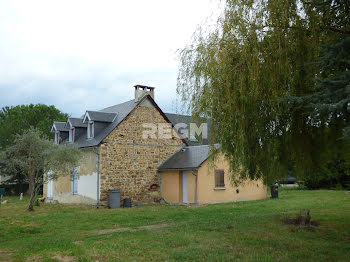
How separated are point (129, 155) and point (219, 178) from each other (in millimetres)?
5354

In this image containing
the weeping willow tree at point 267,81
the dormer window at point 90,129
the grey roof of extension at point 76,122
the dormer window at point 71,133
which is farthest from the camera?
the dormer window at point 71,133

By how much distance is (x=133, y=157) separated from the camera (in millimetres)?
20109

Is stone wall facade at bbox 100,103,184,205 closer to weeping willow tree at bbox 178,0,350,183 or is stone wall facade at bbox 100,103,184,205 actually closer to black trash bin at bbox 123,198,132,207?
black trash bin at bbox 123,198,132,207

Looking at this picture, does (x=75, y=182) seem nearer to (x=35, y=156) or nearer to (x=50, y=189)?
(x=50, y=189)

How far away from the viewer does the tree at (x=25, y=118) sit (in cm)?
3366

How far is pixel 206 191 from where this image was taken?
19.3 metres

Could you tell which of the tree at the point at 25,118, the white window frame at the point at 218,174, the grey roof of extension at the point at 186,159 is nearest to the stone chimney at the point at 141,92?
the grey roof of extension at the point at 186,159

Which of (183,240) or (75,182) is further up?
(75,182)

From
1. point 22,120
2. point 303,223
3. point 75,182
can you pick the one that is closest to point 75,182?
point 75,182

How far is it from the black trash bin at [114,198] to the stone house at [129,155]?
0.43 m

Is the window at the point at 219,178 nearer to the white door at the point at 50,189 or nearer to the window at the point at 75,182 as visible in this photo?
the window at the point at 75,182

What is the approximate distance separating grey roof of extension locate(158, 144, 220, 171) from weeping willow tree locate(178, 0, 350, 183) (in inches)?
408

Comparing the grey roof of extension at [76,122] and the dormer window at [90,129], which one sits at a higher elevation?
the grey roof of extension at [76,122]

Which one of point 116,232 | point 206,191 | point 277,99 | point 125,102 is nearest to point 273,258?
point 277,99
